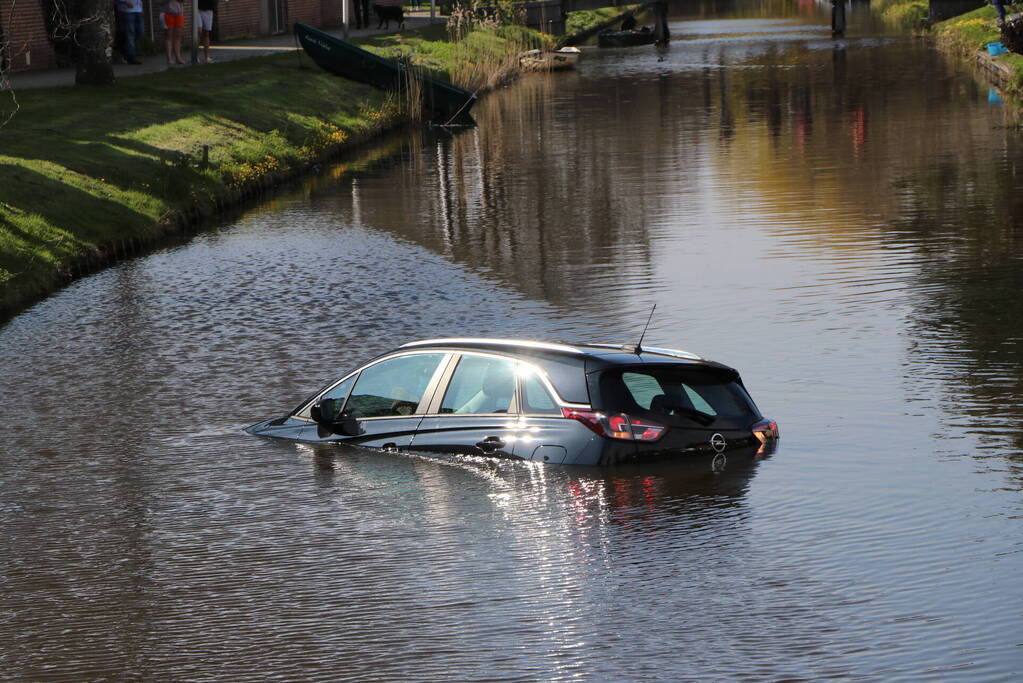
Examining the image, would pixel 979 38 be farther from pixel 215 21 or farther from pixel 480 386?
pixel 480 386

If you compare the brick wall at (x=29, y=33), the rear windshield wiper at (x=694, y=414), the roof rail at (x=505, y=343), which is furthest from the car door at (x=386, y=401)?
the brick wall at (x=29, y=33)

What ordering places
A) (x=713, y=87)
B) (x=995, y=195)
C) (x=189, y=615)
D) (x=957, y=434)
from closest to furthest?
(x=189, y=615), (x=957, y=434), (x=995, y=195), (x=713, y=87)

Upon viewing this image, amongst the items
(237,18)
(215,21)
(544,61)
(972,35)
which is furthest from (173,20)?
(972,35)

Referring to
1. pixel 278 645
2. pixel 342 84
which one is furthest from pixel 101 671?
pixel 342 84

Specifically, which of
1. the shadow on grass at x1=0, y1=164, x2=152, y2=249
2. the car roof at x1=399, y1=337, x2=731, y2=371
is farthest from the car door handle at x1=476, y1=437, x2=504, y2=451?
the shadow on grass at x1=0, y1=164, x2=152, y2=249

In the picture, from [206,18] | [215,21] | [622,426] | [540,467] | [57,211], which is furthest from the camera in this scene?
[215,21]

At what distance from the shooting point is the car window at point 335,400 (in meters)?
14.5

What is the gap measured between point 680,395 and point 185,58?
4251 centimetres

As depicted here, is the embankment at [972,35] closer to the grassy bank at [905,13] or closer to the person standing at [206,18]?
the grassy bank at [905,13]

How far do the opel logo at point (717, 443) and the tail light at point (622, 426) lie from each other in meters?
0.42

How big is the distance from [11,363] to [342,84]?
31.7m

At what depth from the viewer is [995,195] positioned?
29766 millimetres

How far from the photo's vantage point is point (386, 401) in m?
14.5

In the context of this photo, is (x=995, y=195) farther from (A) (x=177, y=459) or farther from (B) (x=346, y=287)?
(A) (x=177, y=459)
